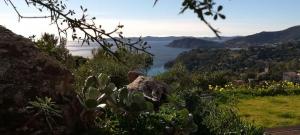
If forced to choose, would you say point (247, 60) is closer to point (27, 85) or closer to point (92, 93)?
point (92, 93)

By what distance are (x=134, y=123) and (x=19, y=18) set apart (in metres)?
3.91

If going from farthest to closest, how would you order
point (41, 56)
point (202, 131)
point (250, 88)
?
point (250, 88) → point (202, 131) → point (41, 56)

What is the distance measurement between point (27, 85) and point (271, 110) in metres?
16.9

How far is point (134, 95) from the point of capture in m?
8.45

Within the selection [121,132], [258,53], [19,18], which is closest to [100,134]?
[121,132]

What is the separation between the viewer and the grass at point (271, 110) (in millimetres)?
19812

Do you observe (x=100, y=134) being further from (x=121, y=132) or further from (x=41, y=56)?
(x=41, y=56)

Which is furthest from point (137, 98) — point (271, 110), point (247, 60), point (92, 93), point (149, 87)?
point (247, 60)

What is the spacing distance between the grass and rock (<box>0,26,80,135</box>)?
11160mm

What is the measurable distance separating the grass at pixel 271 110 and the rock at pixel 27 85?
11160 mm

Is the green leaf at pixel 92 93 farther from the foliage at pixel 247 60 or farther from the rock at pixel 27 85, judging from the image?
the foliage at pixel 247 60

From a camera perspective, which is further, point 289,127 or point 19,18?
point 289,127

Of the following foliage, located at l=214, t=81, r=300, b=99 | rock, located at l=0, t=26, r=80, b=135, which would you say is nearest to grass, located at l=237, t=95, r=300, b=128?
foliage, located at l=214, t=81, r=300, b=99

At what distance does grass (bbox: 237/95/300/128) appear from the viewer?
19.8 m
